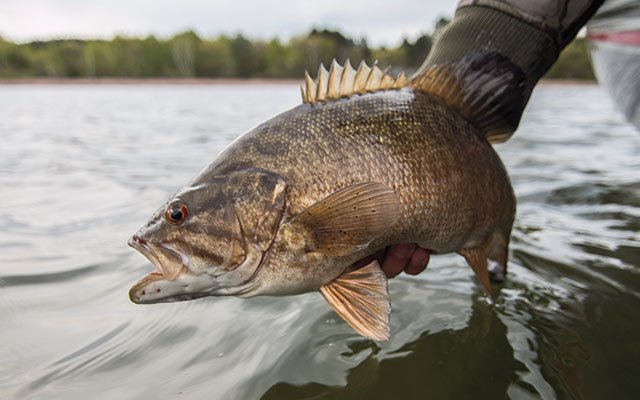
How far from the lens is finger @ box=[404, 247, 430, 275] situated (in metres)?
2.53

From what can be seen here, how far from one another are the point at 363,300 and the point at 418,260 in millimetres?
591

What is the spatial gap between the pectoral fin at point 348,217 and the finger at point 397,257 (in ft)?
1.51

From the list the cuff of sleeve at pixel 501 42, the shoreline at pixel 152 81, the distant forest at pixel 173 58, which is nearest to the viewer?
the cuff of sleeve at pixel 501 42

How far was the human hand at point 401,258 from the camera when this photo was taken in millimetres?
2479

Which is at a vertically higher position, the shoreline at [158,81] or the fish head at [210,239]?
the fish head at [210,239]

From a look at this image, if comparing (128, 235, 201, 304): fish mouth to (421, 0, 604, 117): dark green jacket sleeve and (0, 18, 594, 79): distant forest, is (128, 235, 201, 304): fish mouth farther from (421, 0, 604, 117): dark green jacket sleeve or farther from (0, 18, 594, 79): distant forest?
(0, 18, 594, 79): distant forest

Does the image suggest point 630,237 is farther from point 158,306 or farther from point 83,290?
point 83,290

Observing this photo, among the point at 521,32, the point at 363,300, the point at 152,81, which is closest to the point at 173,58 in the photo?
the point at 152,81

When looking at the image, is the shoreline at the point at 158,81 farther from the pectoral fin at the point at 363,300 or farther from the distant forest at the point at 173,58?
the pectoral fin at the point at 363,300

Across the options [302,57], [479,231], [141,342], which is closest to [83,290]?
[141,342]

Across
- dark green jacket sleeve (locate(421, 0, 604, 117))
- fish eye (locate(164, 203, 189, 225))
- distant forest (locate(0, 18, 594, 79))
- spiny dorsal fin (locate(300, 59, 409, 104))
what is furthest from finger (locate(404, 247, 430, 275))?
distant forest (locate(0, 18, 594, 79))

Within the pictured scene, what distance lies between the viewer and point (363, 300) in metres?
2.07

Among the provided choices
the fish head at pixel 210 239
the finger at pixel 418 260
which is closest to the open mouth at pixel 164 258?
the fish head at pixel 210 239

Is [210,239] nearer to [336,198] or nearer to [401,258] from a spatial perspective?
[336,198]
